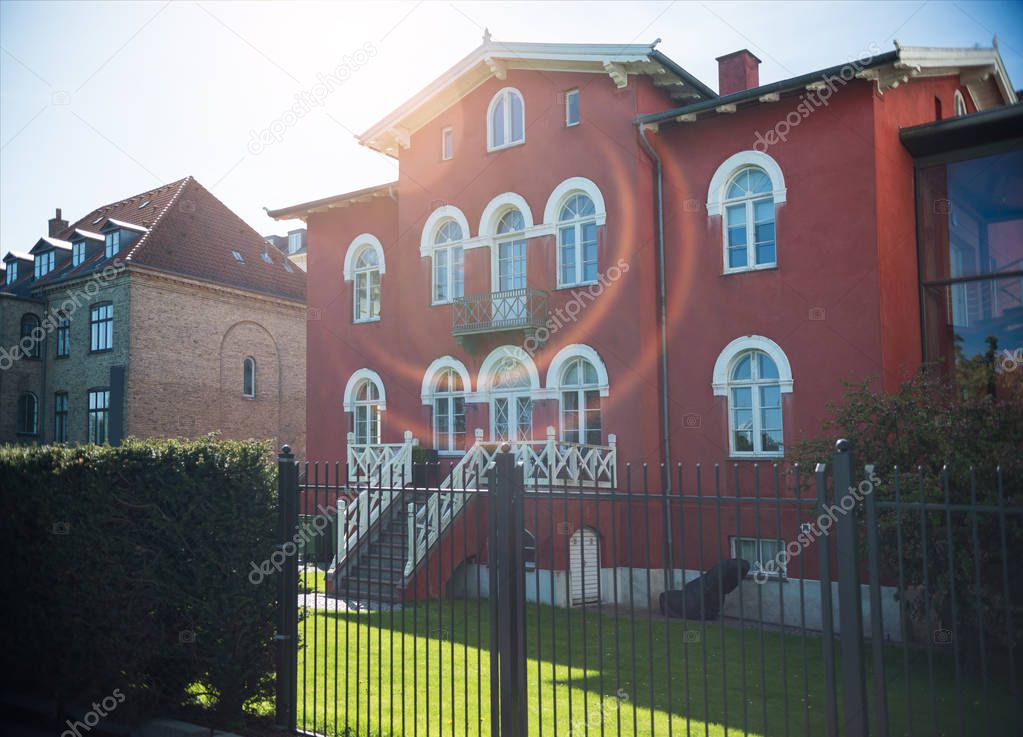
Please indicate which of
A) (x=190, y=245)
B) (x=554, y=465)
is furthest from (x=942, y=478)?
(x=190, y=245)

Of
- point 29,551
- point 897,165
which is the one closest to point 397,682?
point 29,551

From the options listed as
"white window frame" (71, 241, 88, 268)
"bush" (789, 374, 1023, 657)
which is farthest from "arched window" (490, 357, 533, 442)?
"white window frame" (71, 241, 88, 268)

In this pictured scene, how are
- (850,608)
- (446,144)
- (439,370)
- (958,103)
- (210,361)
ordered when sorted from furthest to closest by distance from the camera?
(210,361) → (446,144) → (439,370) → (958,103) → (850,608)

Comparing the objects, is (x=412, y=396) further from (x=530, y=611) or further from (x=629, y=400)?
(x=530, y=611)

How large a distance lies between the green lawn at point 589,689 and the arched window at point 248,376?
23225 mm

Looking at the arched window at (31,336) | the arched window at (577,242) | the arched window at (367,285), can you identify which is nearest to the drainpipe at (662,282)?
the arched window at (577,242)

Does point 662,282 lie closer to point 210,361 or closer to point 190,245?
point 210,361

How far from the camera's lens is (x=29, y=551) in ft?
30.0

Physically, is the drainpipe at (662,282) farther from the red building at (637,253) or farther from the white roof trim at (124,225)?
the white roof trim at (124,225)

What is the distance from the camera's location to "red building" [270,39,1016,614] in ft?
50.9

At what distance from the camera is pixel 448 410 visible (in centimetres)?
2067

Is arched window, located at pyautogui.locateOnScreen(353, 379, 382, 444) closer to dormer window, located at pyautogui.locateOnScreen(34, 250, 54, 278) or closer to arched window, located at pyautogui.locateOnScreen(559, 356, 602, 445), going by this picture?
arched window, located at pyautogui.locateOnScreen(559, 356, 602, 445)

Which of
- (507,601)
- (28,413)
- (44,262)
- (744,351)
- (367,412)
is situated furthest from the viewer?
(44,262)

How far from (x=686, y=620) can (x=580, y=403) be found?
1073 cm
